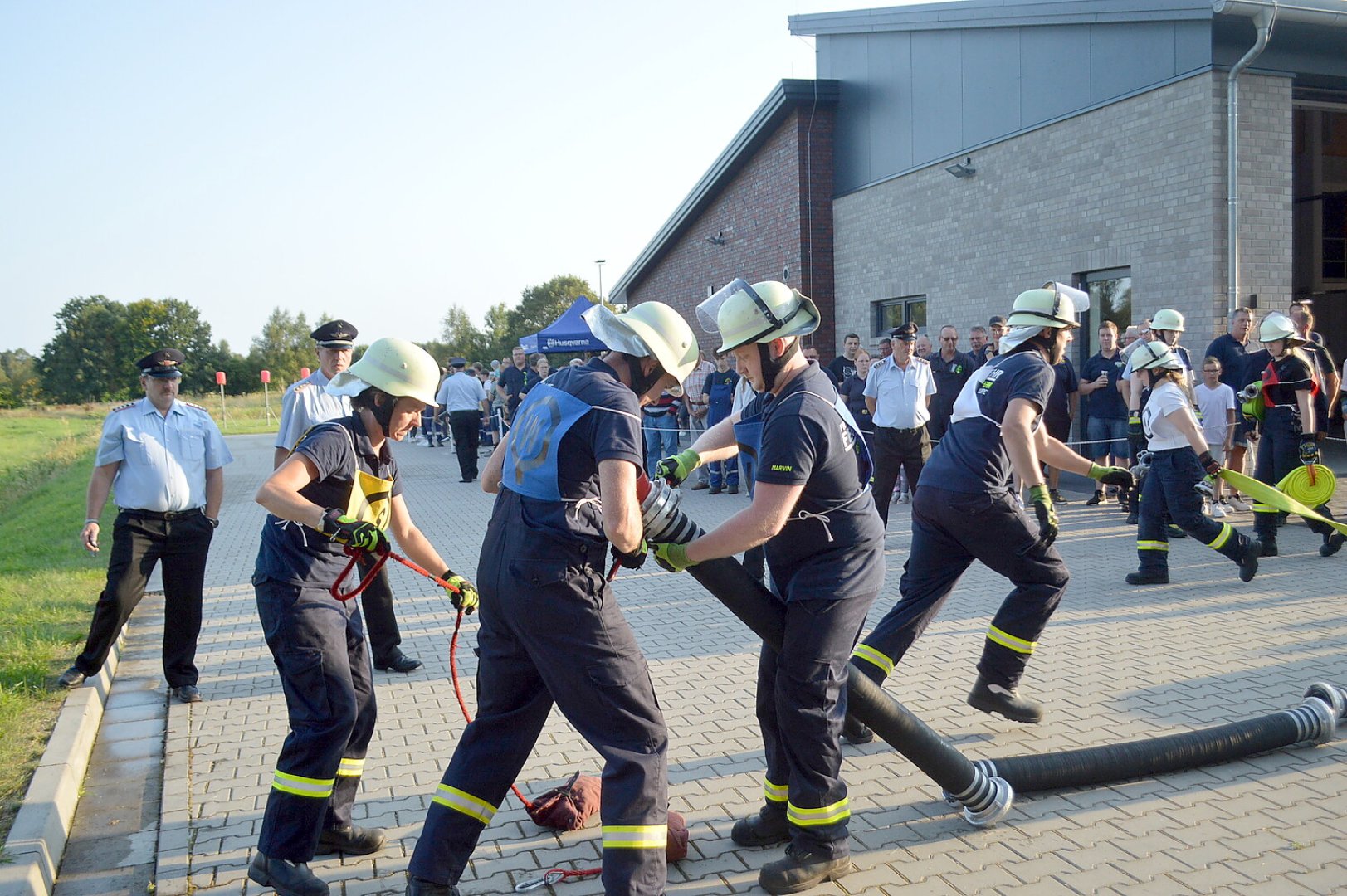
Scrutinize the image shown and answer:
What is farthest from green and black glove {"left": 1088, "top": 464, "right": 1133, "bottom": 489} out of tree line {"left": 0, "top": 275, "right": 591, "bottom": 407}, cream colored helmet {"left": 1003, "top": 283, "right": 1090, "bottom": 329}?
tree line {"left": 0, "top": 275, "right": 591, "bottom": 407}

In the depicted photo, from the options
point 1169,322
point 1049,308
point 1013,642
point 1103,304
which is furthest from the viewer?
point 1103,304

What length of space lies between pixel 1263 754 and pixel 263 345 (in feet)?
317

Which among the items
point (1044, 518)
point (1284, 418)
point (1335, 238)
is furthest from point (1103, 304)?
point (1044, 518)

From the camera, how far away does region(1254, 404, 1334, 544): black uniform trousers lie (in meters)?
8.78

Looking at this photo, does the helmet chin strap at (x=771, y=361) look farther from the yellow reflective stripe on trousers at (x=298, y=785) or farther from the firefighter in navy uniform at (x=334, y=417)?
the firefighter in navy uniform at (x=334, y=417)

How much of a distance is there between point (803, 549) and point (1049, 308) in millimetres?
2148

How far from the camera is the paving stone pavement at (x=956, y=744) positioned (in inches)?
141

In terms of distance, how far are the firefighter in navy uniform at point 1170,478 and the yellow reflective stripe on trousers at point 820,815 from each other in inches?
194

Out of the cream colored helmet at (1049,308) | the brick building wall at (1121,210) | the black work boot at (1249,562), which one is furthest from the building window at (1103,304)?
the cream colored helmet at (1049,308)

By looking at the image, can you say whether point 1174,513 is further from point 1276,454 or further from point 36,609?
point 36,609

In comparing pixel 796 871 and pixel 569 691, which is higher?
pixel 569 691

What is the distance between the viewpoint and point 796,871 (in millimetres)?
3400

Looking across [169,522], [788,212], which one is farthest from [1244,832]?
[788,212]

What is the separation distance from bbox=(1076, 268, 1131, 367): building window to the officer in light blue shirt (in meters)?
10.2
